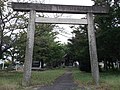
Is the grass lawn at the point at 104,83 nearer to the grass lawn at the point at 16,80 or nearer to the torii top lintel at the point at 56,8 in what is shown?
the grass lawn at the point at 16,80

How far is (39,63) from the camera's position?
70312 mm

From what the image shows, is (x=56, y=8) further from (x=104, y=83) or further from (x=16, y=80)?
(x=16, y=80)

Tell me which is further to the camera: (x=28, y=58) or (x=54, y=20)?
(x=54, y=20)

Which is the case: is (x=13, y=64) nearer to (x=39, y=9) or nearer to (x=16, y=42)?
(x=16, y=42)

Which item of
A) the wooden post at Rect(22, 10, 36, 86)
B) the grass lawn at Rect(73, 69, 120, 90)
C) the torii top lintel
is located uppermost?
the torii top lintel

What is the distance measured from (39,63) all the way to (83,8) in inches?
2054

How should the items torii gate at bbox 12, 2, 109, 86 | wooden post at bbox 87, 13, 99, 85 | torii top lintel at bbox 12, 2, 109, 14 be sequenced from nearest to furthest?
torii gate at bbox 12, 2, 109, 86 < torii top lintel at bbox 12, 2, 109, 14 < wooden post at bbox 87, 13, 99, 85

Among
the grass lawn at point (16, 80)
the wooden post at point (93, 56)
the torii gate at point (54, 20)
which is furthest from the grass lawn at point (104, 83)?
the grass lawn at point (16, 80)

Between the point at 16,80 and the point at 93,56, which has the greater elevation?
the point at 93,56

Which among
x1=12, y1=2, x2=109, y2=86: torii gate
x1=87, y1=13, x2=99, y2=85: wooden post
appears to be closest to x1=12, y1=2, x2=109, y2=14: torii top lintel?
x1=12, y1=2, x2=109, y2=86: torii gate

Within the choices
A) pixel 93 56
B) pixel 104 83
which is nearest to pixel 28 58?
pixel 93 56

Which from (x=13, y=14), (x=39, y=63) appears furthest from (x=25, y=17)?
(x=39, y=63)

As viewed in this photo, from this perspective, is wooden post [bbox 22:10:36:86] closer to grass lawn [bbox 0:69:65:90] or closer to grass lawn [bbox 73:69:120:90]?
grass lawn [bbox 0:69:65:90]

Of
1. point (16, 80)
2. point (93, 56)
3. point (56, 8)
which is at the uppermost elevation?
point (56, 8)
